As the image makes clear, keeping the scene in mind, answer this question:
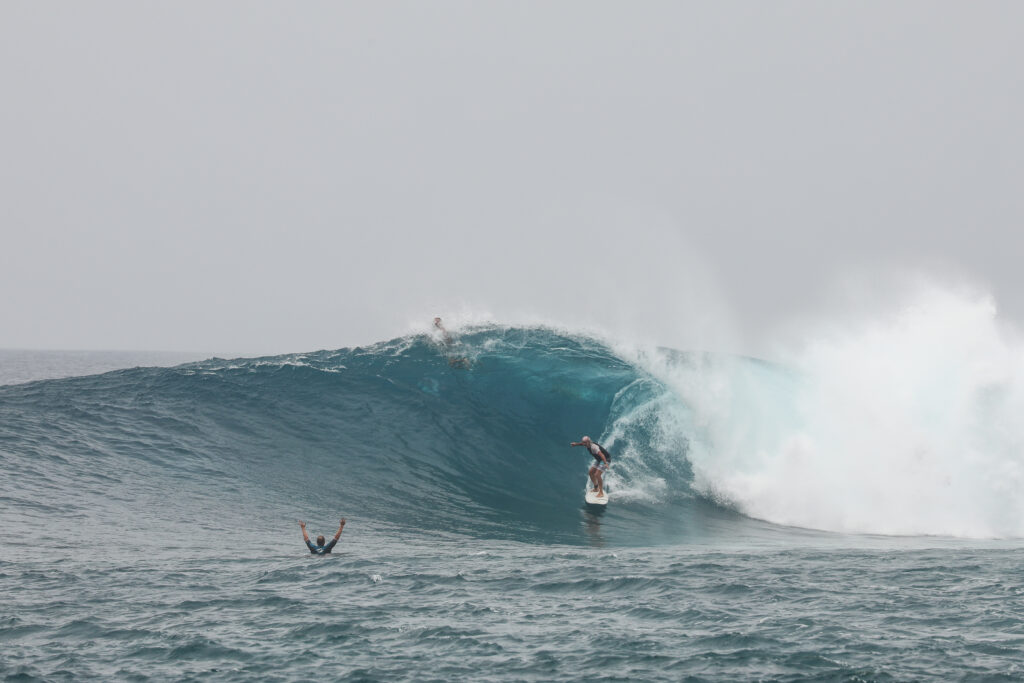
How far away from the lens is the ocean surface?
10.1 meters

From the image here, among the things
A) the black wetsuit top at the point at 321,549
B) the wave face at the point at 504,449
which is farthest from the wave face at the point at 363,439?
the black wetsuit top at the point at 321,549

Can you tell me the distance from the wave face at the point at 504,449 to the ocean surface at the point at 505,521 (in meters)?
0.10

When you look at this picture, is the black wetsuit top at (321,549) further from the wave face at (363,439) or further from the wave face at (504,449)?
the wave face at (363,439)

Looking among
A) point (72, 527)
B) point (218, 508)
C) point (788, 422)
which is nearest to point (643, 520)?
point (788, 422)

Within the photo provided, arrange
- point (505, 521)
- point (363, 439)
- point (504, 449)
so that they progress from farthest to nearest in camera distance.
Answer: point (504, 449) → point (363, 439) → point (505, 521)

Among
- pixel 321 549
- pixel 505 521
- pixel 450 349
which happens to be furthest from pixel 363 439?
pixel 321 549

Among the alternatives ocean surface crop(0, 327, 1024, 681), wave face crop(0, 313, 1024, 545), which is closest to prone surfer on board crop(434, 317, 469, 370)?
wave face crop(0, 313, 1024, 545)

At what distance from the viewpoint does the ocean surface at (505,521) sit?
10.1 m

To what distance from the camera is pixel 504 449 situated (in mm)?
25266

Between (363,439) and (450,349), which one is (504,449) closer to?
(363,439)

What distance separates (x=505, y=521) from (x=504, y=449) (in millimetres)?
6399

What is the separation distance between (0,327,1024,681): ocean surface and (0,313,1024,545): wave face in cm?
10

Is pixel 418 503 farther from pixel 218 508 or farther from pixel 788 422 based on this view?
pixel 788 422

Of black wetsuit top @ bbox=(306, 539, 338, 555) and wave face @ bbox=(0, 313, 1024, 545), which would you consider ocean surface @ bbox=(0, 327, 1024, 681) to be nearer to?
wave face @ bbox=(0, 313, 1024, 545)
